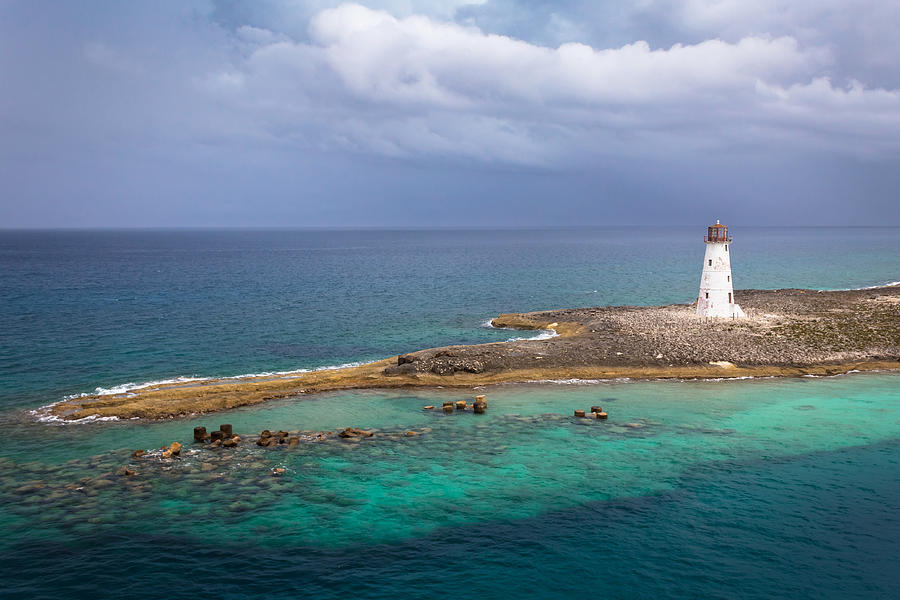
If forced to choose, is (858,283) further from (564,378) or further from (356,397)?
(356,397)

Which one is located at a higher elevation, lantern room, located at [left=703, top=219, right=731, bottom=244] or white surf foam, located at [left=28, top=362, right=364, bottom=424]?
lantern room, located at [left=703, top=219, right=731, bottom=244]

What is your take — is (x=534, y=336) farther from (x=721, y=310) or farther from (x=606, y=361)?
(x=721, y=310)

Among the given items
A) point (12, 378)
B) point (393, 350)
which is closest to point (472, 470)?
point (393, 350)

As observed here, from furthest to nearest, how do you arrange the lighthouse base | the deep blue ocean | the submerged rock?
the lighthouse base
the submerged rock
the deep blue ocean

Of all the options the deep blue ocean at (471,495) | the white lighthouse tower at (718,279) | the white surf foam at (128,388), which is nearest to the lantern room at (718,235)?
the white lighthouse tower at (718,279)

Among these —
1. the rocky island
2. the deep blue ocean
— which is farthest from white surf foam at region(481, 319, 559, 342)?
the deep blue ocean

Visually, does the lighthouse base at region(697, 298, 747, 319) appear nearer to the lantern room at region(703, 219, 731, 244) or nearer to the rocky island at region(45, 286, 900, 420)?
the rocky island at region(45, 286, 900, 420)
